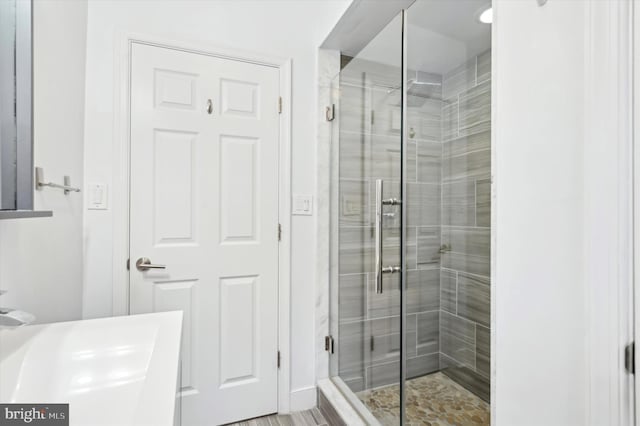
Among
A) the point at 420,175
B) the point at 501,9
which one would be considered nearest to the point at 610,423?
the point at 501,9

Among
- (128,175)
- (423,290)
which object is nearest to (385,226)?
(423,290)

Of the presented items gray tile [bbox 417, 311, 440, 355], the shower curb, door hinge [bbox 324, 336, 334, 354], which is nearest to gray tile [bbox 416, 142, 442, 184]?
gray tile [bbox 417, 311, 440, 355]

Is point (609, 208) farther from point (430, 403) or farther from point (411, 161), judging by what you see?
point (430, 403)

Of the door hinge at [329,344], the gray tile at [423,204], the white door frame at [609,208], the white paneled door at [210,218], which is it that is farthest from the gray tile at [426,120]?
the door hinge at [329,344]

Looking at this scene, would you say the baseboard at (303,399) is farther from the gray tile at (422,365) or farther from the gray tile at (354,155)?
the gray tile at (354,155)

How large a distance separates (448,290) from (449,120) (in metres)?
0.97

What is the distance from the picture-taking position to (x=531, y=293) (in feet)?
2.42

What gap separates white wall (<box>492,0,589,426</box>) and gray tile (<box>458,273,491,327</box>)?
43.0 inches

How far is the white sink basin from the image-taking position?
65 cm

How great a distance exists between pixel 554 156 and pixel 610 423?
53cm

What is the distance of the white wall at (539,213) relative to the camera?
0.65m

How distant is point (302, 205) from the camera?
73.4 inches

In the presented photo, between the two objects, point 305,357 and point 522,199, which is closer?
point 522,199

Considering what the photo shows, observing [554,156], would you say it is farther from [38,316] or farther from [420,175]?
[38,316]
